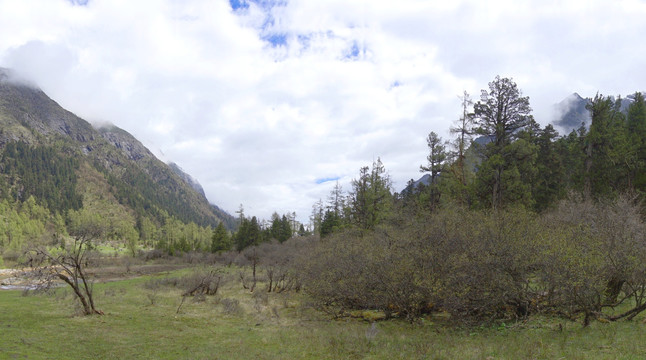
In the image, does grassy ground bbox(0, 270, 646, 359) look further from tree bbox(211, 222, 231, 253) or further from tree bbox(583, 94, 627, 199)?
Answer: tree bbox(211, 222, 231, 253)

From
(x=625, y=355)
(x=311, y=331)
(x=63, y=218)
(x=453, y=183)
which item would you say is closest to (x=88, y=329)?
(x=311, y=331)

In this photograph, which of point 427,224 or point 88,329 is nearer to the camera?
point 88,329

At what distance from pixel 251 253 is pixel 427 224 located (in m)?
47.6

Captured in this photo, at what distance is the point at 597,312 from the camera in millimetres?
11820

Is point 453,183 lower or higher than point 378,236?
higher

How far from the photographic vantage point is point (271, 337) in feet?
50.7

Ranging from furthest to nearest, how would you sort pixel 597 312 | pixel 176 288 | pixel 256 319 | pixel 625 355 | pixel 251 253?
1. pixel 251 253
2. pixel 176 288
3. pixel 256 319
4. pixel 597 312
5. pixel 625 355

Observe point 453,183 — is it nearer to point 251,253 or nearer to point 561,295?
point 561,295

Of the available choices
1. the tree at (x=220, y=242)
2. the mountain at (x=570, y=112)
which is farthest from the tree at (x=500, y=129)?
the mountain at (x=570, y=112)

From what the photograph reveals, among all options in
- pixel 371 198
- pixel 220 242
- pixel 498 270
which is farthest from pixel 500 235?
pixel 220 242

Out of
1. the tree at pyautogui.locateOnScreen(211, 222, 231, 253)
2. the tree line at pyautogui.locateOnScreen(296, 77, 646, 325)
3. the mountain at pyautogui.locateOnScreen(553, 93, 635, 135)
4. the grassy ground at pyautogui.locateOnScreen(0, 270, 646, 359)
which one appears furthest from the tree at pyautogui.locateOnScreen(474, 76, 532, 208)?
the mountain at pyautogui.locateOnScreen(553, 93, 635, 135)

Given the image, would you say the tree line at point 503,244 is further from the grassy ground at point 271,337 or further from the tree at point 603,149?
the grassy ground at point 271,337

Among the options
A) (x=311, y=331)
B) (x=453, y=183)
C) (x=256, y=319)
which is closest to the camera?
(x=311, y=331)

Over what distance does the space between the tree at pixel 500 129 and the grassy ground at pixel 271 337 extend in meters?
13.0
